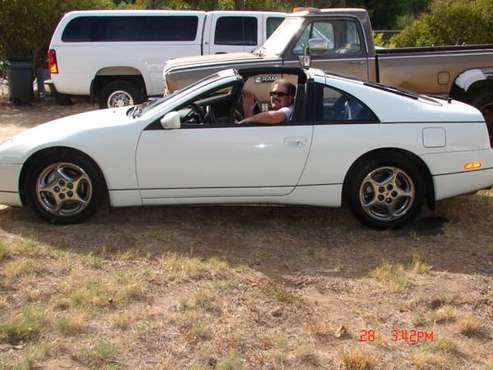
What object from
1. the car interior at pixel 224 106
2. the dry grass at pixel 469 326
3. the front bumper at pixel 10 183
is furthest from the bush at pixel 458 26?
the dry grass at pixel 469 326

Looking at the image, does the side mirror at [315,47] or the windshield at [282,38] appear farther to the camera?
the windshield at [282,38]

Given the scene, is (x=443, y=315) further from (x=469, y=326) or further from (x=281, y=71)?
(x=281, y=71)

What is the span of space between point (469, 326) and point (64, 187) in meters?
3.48

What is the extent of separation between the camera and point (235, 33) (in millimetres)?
12117

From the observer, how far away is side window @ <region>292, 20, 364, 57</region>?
8.59m

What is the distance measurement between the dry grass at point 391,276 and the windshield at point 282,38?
4.38m

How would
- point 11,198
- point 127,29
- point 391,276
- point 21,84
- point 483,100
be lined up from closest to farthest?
point 391,276, point 11,198, point 483,100, point 127,29, point 21,84

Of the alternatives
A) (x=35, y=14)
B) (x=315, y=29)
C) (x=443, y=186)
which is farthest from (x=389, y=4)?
(x=443, y=186)

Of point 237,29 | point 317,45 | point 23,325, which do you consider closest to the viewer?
point 23,325

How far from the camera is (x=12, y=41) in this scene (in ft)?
51.3

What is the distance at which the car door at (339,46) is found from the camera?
28.1 ft

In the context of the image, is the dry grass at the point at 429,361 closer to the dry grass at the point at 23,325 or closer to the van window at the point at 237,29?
the dry grass at the point at 23,325

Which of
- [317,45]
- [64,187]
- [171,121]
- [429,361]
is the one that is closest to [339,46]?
[317,45]

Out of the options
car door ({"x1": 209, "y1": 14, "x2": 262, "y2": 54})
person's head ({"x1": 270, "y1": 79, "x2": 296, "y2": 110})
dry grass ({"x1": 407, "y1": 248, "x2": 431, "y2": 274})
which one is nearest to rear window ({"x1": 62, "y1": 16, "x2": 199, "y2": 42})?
car door ({"x1": 209, "y1": 14, "x2": 262, "y2": 54})
